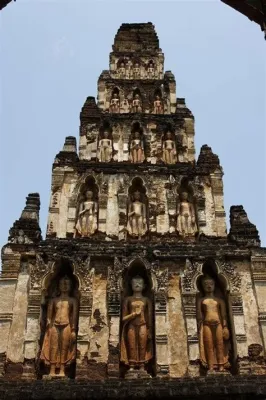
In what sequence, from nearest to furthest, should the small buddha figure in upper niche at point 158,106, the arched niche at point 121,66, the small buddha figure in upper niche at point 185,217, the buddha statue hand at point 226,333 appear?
the buddha statue hand at point 226,333
the small buddha figure in upper niche at point 185,217
the small buddha figure in upper niche at point 158,106
the arched niche at point 121,66

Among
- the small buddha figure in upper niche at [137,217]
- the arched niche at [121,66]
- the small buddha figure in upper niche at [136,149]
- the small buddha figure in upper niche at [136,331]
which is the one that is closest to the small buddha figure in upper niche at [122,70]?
the arched niche at [121,66]

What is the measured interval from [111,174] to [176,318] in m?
4.19

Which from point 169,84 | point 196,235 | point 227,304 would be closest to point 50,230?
point 196,235

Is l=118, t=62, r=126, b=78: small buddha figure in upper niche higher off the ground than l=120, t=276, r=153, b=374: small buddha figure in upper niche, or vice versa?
l=118, t=62, r=126, b=78: small buddha figure in upper niche

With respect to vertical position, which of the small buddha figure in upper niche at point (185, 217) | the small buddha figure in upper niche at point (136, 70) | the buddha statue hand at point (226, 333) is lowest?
the buddha statue hand at point (226, 333)

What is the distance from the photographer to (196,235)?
1234 centimetres

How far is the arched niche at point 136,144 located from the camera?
14055mm

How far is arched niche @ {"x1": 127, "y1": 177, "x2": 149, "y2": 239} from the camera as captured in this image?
40.6 ft

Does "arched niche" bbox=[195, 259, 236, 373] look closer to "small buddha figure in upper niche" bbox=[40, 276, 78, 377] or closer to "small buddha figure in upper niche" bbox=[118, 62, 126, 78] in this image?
"small buddha figure in upper niche" bbox=[40, 276, 78, 377]

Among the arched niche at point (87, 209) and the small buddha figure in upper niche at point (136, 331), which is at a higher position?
the arched niche at point (87, 209)

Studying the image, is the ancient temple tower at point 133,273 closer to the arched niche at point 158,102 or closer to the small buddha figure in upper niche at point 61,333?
the small buddha figure in upper niche at point 61,333

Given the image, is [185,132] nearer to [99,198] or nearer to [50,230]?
[99,198]

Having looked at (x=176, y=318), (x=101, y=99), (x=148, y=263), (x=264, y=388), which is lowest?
(x=264, y=388)

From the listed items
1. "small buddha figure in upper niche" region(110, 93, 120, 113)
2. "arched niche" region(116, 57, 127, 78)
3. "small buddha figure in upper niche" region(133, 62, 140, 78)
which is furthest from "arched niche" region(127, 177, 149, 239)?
"arched niche" region(116, 57, 127, 78)
